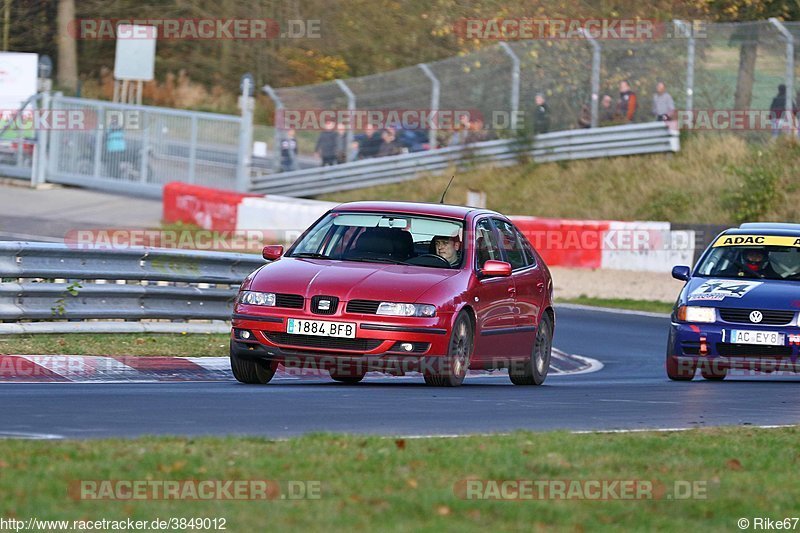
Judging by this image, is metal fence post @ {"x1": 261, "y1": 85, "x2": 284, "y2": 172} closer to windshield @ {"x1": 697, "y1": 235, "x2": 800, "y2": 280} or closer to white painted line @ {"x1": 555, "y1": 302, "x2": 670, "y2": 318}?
white painted line @ {"x1": 555, "y1": 302, "x2": 670, "y2": 318}

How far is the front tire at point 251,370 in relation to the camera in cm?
1168

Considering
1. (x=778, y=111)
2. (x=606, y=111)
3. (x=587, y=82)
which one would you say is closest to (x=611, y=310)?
(x=778, y=111)

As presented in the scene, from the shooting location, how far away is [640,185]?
101 ft

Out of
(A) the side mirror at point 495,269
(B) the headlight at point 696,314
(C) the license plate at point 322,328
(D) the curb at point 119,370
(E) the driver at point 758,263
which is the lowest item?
(D) the curb at point 119,370

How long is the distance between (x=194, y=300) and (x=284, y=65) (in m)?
36.8

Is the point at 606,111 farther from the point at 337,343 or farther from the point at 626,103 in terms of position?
the point at 337,343

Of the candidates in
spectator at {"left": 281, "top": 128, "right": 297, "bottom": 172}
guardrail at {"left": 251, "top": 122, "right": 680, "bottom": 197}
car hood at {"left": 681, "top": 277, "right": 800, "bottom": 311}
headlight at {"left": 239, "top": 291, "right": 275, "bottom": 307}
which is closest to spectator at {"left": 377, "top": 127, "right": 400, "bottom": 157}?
guardrail at {"left": 251, "top": 122, "right": 680, "bottom": 197}

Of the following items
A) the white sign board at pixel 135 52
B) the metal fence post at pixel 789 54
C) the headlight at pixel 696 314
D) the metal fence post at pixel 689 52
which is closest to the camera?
the headlight at pixel 696 314

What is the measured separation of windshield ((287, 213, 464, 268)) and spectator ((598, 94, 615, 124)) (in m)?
18.5

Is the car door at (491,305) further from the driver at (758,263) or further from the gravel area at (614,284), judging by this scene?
the gravel area at (614,284)

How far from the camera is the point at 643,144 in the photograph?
31.1m

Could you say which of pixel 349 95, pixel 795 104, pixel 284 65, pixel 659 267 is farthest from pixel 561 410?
pixel 284 65

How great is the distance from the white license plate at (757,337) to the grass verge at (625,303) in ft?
30.8

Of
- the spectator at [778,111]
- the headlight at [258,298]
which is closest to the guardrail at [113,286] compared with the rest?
the headlight at [258,298]
